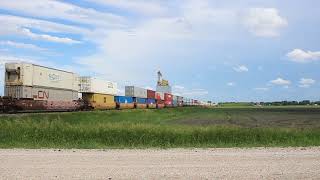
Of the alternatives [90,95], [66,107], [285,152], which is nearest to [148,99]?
[90,95]

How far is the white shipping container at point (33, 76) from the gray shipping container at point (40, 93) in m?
0.39

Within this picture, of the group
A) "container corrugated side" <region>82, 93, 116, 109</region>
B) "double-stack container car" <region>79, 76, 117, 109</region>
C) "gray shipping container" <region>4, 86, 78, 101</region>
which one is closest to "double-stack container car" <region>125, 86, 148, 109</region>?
"double-stack container car" <region>79, 76, 117, 109</region>

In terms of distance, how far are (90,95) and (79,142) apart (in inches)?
1681

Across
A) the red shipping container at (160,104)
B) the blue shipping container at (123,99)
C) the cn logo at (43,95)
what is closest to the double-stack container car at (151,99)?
the red shipping container at (160,104)

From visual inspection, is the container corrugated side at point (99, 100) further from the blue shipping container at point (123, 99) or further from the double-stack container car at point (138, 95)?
the double-stack container car at point (138, 95)

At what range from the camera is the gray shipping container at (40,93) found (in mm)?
44156

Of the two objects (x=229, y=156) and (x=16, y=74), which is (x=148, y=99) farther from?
(x=229, y=156)

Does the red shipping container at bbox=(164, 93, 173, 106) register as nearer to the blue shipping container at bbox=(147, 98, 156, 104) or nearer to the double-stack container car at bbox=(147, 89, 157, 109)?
the double-stack container car at bbox=(147, 89, 157, 109)

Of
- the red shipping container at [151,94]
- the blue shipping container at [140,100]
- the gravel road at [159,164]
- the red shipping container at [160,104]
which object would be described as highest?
the red shipping container at [151,94]

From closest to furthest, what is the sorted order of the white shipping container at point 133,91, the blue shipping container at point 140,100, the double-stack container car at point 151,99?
the white shipping container at point 133,91 < the blue shipping container at point 140,100 < the double-stack container car at point 151,99

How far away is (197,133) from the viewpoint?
2250 cm

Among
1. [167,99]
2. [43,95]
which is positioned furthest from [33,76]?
[167,99]

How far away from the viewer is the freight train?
145ft

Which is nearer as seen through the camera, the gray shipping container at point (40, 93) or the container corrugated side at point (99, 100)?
the gray shipping container at point (40, 93)
